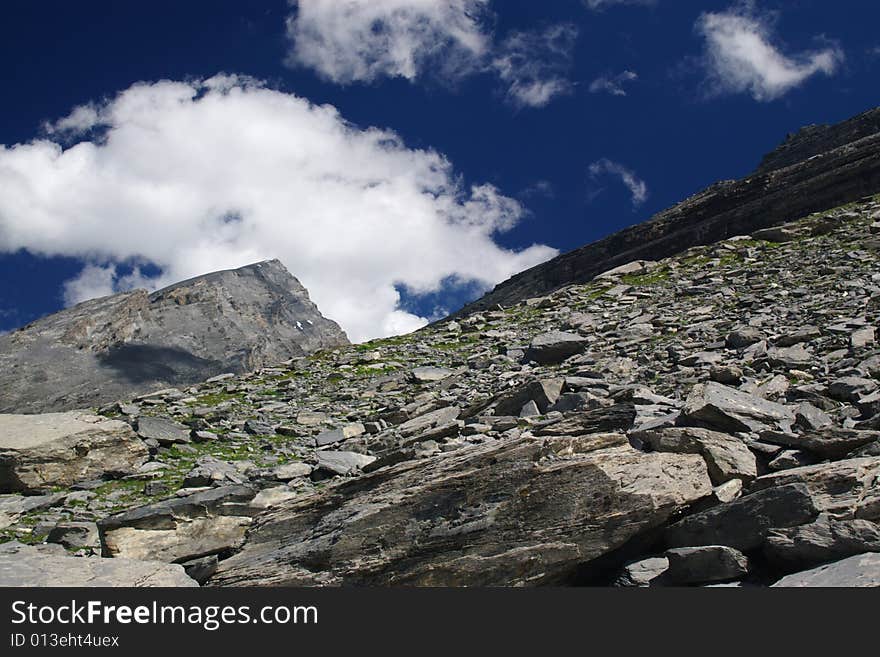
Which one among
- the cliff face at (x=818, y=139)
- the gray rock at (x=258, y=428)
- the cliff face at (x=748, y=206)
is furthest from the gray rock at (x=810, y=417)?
the cliff face at (x=818, y=139)

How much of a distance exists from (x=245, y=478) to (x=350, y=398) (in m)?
10.9

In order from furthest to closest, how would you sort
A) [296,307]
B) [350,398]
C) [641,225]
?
[296,307] < [641,225] < [350,398]

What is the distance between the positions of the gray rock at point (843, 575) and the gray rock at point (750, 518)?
0.77 metres

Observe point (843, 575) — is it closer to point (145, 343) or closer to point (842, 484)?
point (842, 484)

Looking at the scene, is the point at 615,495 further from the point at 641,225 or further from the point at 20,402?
the point at 641,225

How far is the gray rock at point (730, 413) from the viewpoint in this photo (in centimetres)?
1098

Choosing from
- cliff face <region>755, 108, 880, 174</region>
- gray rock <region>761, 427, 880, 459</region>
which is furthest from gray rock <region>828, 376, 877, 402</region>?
cliff face <region>755, 108, 880, 174</region>

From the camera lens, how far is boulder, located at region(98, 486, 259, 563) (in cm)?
1023

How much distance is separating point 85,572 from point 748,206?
72711 millimetres

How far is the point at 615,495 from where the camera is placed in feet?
27.3

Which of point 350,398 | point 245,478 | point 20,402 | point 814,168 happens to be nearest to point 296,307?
point 20,402

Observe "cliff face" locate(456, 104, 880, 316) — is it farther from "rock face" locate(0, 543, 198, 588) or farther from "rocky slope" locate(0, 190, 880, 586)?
"rock face" locate(0, 543, 198, 588)

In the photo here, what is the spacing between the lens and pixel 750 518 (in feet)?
25.7

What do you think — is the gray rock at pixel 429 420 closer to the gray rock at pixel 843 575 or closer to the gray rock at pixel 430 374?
the gray rock at pixel 430 374
